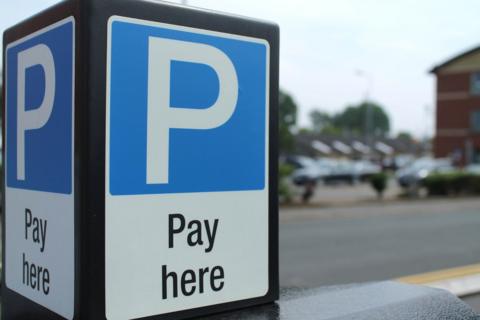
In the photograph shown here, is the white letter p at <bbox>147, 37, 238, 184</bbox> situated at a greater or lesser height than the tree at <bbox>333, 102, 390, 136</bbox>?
lesser

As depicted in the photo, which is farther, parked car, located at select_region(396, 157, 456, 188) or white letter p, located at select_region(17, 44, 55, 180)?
A: parked car, located at select_region(396, 157, 456, 188)

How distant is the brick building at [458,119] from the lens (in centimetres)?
4859

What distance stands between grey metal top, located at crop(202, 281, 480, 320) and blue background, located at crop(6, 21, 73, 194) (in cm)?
46

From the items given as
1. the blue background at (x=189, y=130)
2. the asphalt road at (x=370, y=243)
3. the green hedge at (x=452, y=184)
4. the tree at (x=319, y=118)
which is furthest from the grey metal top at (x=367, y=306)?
the tree at (x=319, y=118)

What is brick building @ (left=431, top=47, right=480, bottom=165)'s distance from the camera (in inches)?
1913

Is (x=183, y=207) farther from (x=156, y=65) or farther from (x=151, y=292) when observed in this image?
(x=156, y=65)

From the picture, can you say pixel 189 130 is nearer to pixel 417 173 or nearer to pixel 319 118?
pixel 417 173

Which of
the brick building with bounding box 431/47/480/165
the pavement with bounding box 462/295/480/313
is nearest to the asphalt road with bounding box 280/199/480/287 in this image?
the pavement with bounding box 462/295/480/313

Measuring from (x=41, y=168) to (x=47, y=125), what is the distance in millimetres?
104

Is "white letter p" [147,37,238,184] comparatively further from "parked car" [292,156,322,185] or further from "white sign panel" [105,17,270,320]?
"parked car" [292,156,322,185]

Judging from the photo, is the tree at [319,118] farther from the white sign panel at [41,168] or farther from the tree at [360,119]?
the white sign panel at [41,168]

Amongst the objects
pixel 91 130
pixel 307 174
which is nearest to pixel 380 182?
pixel 307 174

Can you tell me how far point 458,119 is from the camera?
4956 cm

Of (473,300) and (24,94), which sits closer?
(24,94)
